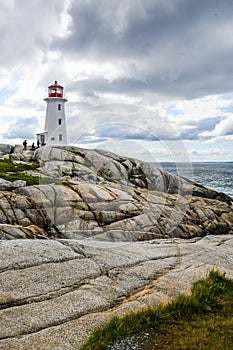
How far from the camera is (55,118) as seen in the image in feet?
194

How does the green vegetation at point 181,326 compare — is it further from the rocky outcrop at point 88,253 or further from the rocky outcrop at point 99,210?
the rocky outcrop at point 99,210

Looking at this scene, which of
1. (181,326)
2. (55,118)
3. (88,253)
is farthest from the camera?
(55,118)

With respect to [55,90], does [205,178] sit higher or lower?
lower

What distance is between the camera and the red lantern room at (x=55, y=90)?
6001 cm

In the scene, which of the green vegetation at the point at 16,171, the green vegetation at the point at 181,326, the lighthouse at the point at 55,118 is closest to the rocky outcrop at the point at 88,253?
the green vegetation at the point at 181,326

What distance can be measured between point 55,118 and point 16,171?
67.0ft

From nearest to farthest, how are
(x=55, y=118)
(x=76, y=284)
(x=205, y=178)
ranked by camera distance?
(x=76, y=284) < (x=55, y=118) < (x=205, y=178)

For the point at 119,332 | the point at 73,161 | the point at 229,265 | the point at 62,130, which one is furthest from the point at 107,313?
the point at 62,130

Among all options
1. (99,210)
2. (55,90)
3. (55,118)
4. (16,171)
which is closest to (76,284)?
(99,210)

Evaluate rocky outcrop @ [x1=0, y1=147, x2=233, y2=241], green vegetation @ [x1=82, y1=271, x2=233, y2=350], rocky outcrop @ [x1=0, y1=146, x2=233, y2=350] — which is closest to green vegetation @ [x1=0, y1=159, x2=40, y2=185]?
rocky outcrop @ [x1=0, y1=147, x2=233, y2=241]

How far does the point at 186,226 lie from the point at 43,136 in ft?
121

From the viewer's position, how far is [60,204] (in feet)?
98.8

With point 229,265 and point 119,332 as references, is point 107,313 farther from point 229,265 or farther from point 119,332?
point 229,265

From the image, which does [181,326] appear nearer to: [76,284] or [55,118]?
[76,284]
